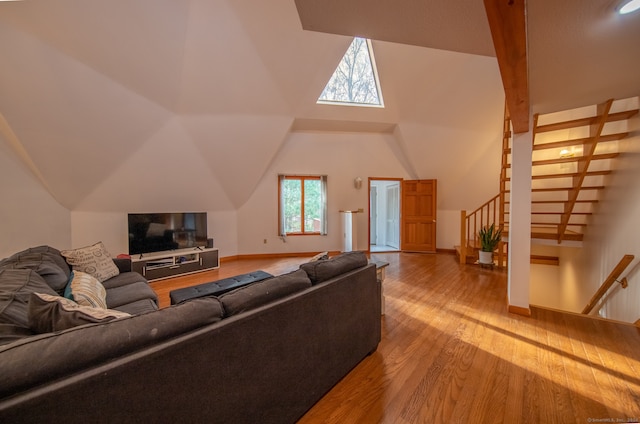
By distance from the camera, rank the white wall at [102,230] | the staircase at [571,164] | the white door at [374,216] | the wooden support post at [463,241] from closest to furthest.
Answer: the staircase at [571,164]
the white wall at [102,230]
the wooden support post at [463,241]
the white door at [374,216]

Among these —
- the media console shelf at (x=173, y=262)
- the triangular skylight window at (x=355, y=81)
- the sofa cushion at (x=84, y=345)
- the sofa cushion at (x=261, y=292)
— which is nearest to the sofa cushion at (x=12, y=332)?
the sofa cushion at (x=84, y=345)

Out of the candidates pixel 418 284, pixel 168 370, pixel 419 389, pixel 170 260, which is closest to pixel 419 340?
pixel 419 389

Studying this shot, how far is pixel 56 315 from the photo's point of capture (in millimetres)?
1099

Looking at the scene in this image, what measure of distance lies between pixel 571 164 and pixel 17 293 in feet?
22.0

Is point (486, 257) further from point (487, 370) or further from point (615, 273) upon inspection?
point (487, 370)

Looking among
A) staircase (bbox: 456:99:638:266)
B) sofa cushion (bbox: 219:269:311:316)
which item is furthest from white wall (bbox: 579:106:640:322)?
sofa cushion (bbox: 219:269:311:316)

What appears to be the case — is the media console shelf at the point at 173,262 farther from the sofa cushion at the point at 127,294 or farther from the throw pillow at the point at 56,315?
the throw pillow at the point at 56,315

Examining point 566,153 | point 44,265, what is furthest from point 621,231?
point 44,265

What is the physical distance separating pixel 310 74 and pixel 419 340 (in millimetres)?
4140

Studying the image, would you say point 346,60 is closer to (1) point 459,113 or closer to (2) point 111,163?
(1) point 459,113

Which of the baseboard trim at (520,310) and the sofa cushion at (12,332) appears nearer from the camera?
the sofa cushion at (12,332)

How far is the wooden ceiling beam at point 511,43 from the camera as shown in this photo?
131 cm

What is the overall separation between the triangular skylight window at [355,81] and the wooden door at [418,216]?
88.0 inches

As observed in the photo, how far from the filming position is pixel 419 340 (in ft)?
7.63
